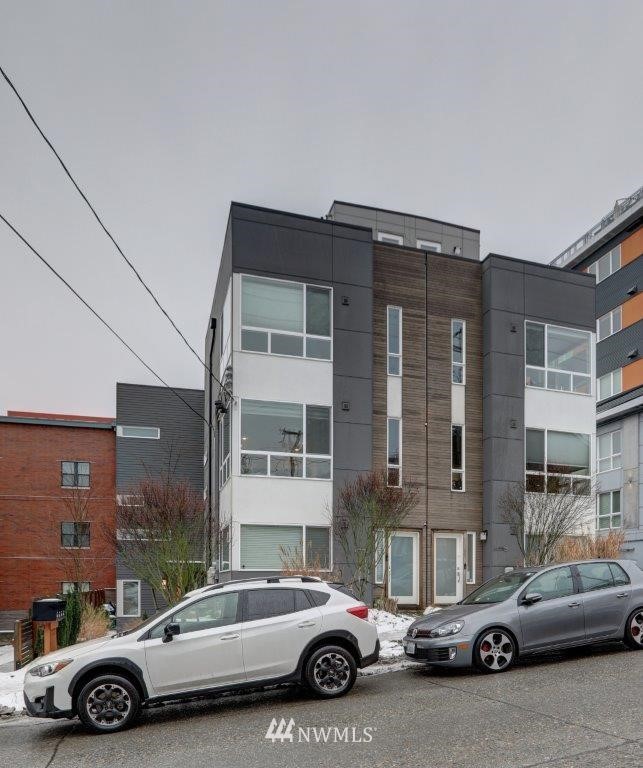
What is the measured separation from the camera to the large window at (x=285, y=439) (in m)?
16.2

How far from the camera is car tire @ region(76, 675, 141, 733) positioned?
749 cm

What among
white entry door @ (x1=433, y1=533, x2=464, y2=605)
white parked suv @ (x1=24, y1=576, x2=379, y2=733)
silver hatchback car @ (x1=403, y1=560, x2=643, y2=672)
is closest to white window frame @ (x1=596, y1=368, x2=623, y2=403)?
white entry door @ (x1=433, y1=533, x2=464, y2=605)

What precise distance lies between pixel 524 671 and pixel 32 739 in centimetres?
599

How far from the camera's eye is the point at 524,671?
9.28 metres

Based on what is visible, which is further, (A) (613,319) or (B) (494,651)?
(A) (613,319)

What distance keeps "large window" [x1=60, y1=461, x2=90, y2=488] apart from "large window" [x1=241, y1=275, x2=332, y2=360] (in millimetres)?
18490

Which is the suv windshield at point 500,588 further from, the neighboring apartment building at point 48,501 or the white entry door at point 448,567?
the neighboring apartment building at point 48,501

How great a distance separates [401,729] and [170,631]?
2.75m

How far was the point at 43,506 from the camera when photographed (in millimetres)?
31453

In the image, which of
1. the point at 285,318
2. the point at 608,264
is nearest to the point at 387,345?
the point at 285,318

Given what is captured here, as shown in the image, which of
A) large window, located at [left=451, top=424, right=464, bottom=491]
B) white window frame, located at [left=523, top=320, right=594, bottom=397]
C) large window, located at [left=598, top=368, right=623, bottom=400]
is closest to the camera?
large window, located at [left=451, top=424, right=464, bottom=491]

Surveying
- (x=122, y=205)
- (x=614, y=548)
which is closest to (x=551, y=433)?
(x=614, y=548)

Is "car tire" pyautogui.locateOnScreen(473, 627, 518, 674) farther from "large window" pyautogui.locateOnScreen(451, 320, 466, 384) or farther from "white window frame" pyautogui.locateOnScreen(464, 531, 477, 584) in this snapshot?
"large window" pyautogui.locateOnScreen(451, 320, 466, 384)

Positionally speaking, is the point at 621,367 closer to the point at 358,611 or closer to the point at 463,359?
the point at 463,359
